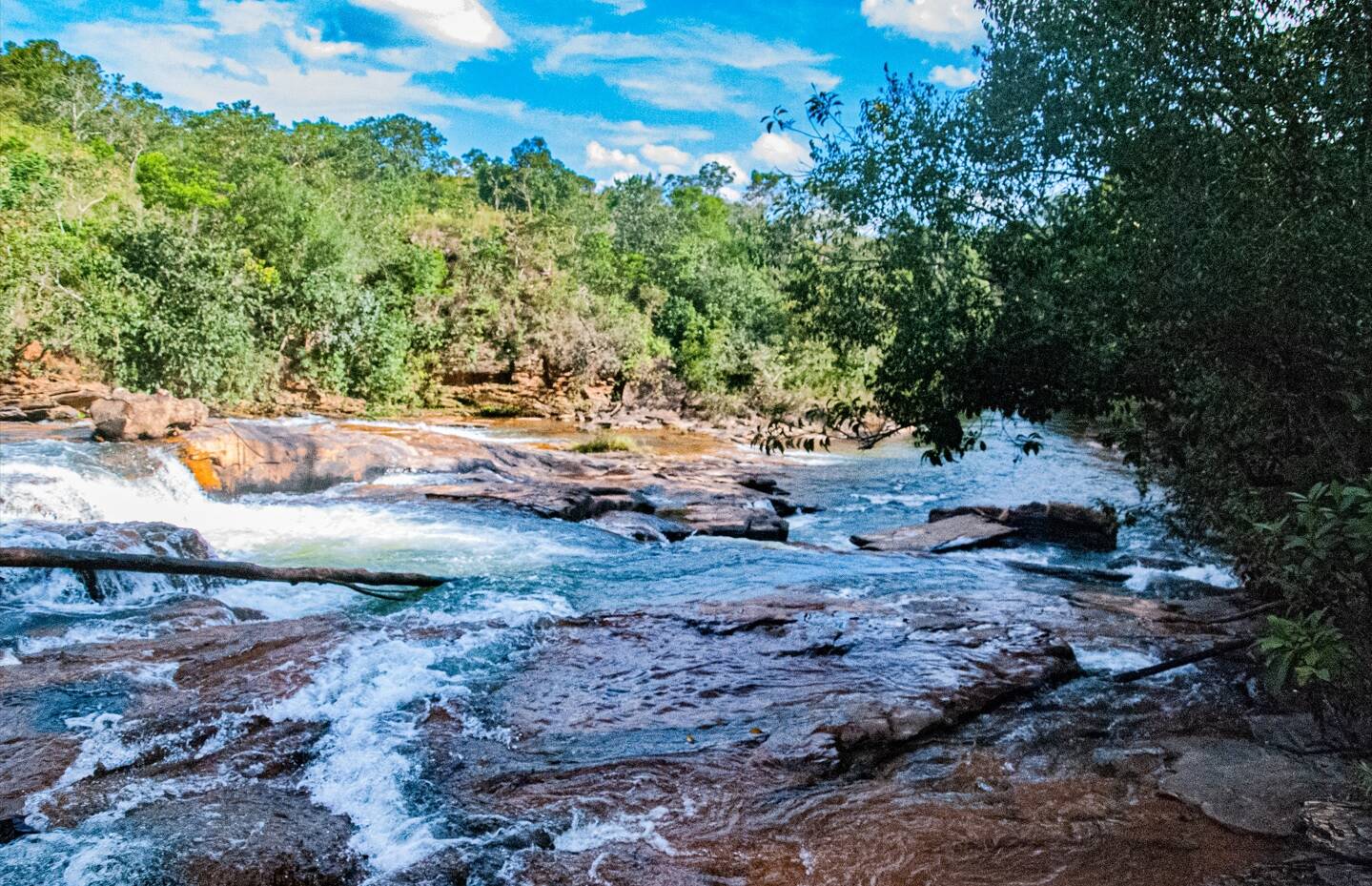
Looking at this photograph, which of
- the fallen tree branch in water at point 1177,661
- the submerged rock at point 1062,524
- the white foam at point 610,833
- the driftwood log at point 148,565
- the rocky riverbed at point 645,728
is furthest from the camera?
the submerged rock at point 1062,524

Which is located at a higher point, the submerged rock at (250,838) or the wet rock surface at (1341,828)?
the wet rock surface at (1341,828)

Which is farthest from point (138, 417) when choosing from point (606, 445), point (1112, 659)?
point (1112, 659)

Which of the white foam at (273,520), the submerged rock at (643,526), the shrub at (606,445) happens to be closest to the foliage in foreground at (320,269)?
the shrub at (606,445)

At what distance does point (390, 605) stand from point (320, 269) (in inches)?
910

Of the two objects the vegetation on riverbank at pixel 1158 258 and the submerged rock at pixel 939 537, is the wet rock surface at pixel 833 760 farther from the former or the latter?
the submerged rock at pixel 939 537

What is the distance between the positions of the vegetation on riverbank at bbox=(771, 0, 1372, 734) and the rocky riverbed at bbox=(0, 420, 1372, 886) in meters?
1.19

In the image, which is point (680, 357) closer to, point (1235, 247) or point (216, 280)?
point (216, 280)

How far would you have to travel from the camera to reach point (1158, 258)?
16.2ft

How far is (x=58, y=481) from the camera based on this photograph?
11.8 m

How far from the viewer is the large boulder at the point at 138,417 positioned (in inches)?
542

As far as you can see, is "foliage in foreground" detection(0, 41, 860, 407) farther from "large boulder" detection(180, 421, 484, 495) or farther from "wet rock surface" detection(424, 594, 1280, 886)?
"wet rock surface" detection(424, 594, 1280, 886)

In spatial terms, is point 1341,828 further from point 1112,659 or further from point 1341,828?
point 1112,659

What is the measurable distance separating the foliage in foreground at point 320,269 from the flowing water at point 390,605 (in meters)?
7.33

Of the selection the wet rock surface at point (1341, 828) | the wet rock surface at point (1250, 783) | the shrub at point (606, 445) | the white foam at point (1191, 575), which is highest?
the shrub at point (606, 445)
